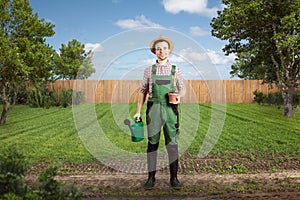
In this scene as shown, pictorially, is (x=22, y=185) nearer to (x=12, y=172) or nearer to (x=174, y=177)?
(x=12, y=172)

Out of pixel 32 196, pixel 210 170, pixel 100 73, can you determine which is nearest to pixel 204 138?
pixel 210 170

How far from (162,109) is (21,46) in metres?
7.95

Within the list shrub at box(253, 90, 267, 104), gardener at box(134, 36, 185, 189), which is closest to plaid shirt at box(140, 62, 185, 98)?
gardener at box(134, 36, 185, 189)

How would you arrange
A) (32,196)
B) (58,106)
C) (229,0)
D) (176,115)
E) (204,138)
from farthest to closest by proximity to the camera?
(58,106) → (229,0) → (204,138) → (176,115) → (32,196)

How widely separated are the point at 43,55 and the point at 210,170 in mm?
7458

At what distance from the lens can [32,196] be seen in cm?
255

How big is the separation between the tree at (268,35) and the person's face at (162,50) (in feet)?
30.3

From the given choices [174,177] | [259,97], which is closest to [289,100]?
[259,97]

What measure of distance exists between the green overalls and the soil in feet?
2.42

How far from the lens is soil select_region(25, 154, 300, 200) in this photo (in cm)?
428

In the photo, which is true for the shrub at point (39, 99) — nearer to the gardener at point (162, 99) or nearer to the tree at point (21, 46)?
the tree at point (21, 46)

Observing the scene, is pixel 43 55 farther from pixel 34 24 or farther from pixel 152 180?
pixel 152 180

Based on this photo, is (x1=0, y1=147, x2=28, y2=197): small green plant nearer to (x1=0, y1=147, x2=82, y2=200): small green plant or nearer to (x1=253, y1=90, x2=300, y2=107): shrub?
(x1=0, y1=147, x2=82, y2=200): small green plant

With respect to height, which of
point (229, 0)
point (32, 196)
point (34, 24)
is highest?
point (229, 0)
